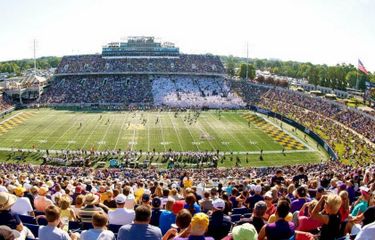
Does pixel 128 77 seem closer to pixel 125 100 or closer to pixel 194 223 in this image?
pixel 125 100

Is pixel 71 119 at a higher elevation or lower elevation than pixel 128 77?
lower

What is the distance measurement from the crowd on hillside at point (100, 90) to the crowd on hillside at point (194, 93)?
2902mm

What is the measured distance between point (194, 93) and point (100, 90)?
2007 centimetres

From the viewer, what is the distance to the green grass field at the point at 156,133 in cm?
4884

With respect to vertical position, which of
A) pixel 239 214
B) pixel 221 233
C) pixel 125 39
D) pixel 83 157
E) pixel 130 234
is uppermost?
pixel 125 39

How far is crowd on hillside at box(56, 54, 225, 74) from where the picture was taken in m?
98.8

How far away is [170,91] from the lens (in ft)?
293

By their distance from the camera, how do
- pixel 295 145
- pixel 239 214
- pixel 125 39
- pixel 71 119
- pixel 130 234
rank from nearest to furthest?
pixel 130 234
pixel 239 214
pixel 295 145
pixel 71 119
pixel 125 39

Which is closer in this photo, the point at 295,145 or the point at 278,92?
the point at 295,145

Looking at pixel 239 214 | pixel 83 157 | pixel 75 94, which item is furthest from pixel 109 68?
pixel 239 214

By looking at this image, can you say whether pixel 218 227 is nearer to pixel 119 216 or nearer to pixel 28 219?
pixel 119 216

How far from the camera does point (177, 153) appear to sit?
45.2 metres

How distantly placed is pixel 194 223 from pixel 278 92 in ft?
273

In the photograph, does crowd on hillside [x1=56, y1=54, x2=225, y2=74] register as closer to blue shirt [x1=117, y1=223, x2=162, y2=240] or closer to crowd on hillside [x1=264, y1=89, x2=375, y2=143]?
crowd on hillside [x1=264, y1=89, x2=375, y2=143]
